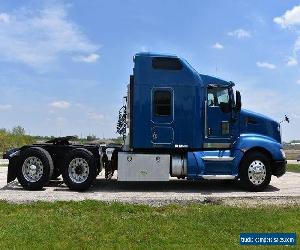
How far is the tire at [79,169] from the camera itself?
13.0 meters

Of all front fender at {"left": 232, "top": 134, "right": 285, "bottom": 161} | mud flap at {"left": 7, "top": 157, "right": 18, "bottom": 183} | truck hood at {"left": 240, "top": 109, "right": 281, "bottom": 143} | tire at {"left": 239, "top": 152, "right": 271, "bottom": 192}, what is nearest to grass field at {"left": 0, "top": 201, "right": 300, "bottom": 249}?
tire at {"left": 239, "top": 152, "right": 271, "bottom": 192}

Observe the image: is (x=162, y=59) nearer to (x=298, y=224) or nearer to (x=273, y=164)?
(x=273, y=164)

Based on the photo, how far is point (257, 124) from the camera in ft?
44.7

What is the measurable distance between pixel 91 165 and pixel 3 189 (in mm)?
2694

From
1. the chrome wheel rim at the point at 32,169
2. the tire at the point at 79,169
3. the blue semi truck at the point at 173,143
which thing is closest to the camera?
the tire at the point at 79,169

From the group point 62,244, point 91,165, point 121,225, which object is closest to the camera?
point 62,244

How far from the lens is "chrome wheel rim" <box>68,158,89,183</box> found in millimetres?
13070

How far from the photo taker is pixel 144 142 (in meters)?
13.2

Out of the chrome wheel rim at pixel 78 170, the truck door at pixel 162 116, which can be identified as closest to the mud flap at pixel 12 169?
the chrome wheel rim at pixel 78 170

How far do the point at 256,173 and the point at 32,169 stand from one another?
638cm

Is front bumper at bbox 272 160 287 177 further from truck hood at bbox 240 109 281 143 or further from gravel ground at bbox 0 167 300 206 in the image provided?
truck hood at bbox 240 109 281 143

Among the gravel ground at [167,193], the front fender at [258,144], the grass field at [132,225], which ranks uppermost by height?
the front fender at [258,144]

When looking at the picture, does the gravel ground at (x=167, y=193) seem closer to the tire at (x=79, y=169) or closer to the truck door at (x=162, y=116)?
the tire at (x=79, y=169)

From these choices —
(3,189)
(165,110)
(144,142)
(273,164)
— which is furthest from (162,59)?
(3,189)
